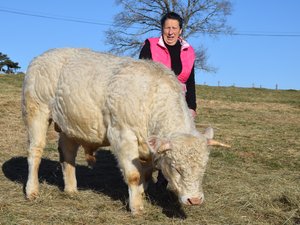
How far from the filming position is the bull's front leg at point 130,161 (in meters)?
5.81

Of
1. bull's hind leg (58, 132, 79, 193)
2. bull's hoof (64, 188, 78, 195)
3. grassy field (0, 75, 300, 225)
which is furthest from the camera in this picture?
bull's hind leg (58, 132, 79, 193)

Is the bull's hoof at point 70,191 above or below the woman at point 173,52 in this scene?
below

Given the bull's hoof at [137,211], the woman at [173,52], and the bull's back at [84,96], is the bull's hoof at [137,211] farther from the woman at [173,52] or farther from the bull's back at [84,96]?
the woman at [173,52]

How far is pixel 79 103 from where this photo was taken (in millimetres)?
6383

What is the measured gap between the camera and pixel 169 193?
7.07 m

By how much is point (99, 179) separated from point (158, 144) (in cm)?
312

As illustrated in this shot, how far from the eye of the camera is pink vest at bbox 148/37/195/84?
6.82m

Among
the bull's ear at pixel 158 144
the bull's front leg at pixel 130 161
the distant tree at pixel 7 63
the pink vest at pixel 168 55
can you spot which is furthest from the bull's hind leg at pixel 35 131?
the distant tree at pixel 7 63

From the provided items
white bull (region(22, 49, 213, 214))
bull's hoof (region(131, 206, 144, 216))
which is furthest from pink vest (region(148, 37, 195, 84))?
bull's hoof (region(131, 206, 144, 216))

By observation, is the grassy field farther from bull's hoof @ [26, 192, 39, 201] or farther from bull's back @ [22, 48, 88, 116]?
bull's back @ [22, 48, 88, 116]

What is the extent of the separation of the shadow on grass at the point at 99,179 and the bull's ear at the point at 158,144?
3.69 ft

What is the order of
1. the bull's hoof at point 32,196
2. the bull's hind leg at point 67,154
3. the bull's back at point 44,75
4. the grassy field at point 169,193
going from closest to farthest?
the grassy field at point 169,193 < the bull's hoof at point 32,196 < the bull's back at point 44,75 < the bull's hind leg at point 67,154

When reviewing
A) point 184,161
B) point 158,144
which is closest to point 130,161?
point 158,144

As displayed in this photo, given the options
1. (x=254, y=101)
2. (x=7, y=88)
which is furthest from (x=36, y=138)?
(x=254, y=101)
